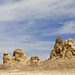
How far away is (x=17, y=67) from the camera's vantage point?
88.6m

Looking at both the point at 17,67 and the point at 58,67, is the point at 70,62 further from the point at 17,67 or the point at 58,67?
the point at 17,67

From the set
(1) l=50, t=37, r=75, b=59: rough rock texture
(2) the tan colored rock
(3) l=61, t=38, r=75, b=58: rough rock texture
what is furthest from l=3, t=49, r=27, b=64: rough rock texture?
(3) l=61, t=38, r=75, b=58: rough rock texture

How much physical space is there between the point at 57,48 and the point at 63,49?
3462 millimetres

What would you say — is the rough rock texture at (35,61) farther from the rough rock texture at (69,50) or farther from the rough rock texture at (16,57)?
the rough rock texture at (69,50)

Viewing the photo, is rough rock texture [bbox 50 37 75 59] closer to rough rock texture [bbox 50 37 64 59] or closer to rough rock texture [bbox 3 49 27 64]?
rough rock texture [bbox 50 37 64 59]

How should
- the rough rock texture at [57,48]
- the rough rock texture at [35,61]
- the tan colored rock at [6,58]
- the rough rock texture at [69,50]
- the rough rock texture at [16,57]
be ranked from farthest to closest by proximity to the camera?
the rough rock texture at [16,57], the tan colored rock at [6,58], the rough rock texture at [35,61], the rough rock texture at [57,48], the rough rock texture at [69,50]

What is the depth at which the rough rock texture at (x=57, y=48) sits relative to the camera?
7662 cm

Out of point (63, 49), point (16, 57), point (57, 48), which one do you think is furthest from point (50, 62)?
point (16, 57)

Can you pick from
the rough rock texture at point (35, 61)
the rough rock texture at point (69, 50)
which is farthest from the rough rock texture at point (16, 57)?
the rough rock texture at point (69, 50)

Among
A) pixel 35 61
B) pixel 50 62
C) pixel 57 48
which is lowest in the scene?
pixel 50 62

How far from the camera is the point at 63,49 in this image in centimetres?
7438

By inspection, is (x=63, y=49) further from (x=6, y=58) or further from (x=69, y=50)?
(x=6, y=58)

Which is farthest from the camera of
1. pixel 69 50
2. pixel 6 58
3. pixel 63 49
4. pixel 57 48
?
pixel 6 58

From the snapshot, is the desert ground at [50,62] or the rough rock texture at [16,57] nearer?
the desert ground at [50,62]
